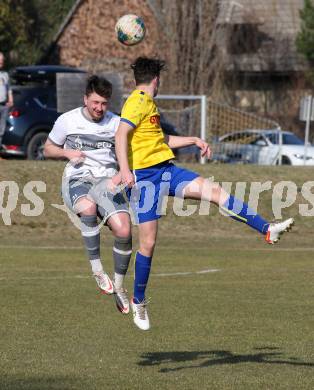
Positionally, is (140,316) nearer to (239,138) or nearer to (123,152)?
(123,152)

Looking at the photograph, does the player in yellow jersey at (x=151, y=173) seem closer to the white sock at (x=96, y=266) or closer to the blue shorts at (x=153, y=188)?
the blue shorts at (x=153, y=188)

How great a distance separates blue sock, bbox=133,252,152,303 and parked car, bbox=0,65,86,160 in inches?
589

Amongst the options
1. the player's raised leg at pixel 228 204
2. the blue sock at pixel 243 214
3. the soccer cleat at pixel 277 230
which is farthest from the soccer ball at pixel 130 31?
the soccer cleat at pixel 277 230

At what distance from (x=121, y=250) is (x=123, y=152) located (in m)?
1.17

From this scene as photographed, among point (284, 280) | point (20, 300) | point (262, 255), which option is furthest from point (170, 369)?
point (262, 255)

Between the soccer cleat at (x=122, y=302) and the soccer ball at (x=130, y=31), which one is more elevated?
the soccer ball at (x=130, y=31)

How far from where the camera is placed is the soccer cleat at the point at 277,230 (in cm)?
902

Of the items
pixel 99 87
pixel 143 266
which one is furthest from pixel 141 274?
pixel 99 87

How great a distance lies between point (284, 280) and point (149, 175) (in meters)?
6.41

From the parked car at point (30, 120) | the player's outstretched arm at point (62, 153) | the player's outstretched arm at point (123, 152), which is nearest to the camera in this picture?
the player's outstretched arm at point (123, 152)

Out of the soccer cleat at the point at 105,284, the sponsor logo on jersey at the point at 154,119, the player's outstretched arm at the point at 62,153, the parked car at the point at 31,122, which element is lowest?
the parked car at the point at 31,122

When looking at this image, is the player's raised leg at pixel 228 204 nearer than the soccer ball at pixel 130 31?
Yes

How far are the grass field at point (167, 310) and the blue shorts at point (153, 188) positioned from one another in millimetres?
1205

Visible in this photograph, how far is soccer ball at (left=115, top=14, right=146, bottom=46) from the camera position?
470 inches
